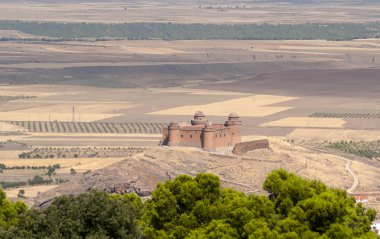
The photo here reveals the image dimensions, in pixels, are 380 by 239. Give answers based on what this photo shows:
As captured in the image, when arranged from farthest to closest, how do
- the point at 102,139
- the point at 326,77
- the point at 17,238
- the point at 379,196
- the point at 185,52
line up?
1. the point at 185,52
2. the point at 326,77
3. the point at 102,139
4. the point at 379,196
5. the point at 17,238

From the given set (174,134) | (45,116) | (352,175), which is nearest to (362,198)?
(352,175)

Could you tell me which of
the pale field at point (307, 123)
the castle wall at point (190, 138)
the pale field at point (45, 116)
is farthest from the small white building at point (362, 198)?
the pale field at point (45, 116)

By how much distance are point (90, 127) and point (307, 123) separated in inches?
639

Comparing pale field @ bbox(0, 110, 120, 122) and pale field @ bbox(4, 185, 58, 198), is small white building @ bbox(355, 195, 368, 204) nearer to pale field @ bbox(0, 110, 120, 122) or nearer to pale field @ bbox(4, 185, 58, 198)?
pale field @ bbox(4, 185, 58, 198)

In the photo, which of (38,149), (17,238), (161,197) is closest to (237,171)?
(38,149)

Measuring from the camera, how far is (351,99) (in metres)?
121

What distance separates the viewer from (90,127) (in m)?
97.9

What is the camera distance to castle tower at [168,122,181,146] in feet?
227

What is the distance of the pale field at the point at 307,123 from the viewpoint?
327 ft

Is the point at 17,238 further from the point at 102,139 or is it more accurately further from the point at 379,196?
the point at 102,139

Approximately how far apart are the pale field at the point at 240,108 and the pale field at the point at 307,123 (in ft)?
13.7

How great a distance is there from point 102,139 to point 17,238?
2349 inches

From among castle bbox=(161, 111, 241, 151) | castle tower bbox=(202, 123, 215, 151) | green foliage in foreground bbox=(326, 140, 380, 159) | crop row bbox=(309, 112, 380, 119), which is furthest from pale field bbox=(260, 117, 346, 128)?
castle tower bbox=(202, 123, 215, 151)

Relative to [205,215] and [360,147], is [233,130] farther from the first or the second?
[205,215]
